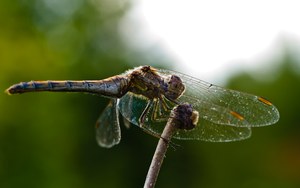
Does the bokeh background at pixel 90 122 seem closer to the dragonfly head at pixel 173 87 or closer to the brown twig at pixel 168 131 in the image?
the dragonfly head at pixel 173 87

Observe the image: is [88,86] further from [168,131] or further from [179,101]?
[168,131]

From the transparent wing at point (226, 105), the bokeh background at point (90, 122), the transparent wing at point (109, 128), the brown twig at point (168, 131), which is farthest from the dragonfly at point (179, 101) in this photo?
the bokeh background at point (90, 122)

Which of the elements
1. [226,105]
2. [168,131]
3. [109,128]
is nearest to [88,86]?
[109,128]

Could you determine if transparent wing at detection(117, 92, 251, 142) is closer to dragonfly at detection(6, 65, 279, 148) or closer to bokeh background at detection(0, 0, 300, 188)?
dragonfly at detection(6, 65, 279, 148)

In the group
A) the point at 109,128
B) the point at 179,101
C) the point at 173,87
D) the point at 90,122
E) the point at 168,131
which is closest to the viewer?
the point at 168,131

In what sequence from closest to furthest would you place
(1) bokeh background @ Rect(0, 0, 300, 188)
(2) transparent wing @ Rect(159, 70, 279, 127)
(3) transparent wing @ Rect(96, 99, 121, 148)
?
(2) transparent wing @ Rect(159, 70, 279, 127), (3) transparent wing @ Rect(96, 99, 121, 148), (1) bokeh background @ Rect(0, 0, 300, 188)

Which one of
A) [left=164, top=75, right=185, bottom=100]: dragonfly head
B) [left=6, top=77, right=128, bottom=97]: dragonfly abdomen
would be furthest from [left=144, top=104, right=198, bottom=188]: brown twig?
[left=6, top=77, right=128, bottom=97]: dragonfly abdomen
